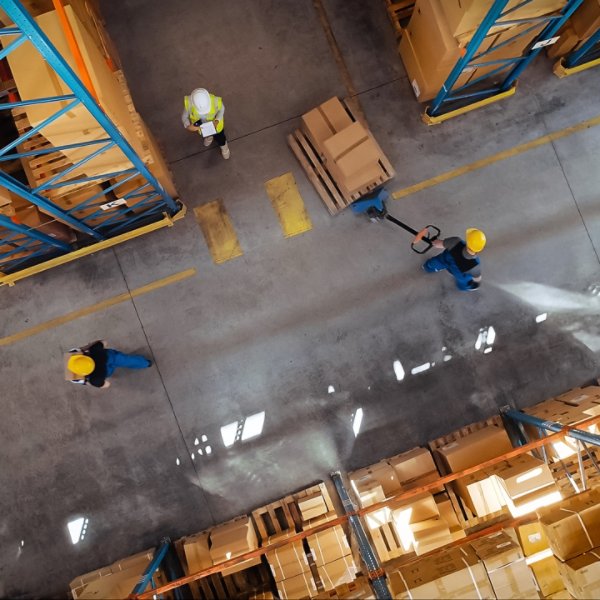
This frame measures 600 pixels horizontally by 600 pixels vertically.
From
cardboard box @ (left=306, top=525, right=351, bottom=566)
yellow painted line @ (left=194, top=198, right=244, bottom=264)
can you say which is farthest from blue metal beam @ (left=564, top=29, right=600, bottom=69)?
cardboard box @ (left=306, top=525, right=351, bottom=566)

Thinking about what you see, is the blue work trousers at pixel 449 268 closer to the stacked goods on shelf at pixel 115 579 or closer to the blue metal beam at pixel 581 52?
the blue metal beam at pixel 581 52

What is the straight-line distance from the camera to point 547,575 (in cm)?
616

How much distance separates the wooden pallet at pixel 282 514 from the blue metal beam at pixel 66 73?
499cm

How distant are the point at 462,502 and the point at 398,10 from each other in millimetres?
7468

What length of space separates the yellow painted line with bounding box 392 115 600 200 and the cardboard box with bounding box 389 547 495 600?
527 centimetres

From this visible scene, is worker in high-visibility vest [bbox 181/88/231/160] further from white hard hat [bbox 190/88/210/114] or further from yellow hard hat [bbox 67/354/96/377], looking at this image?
yellow hard hat [bbox 67/354/96/377]

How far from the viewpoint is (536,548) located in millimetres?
6230

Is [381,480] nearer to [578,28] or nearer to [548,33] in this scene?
[548,33]

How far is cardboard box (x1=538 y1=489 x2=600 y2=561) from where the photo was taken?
5793mm

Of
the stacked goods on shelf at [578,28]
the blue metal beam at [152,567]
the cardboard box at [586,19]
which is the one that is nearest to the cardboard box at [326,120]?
the stacked goods on shelf at [578,28]

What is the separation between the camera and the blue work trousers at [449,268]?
7.66 meters

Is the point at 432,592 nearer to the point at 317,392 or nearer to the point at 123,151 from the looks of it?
the point at 317,392

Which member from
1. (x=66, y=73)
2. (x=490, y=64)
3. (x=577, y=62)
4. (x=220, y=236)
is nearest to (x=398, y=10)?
(x=490, y=64)

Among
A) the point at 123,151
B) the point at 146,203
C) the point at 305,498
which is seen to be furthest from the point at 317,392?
the point at 123,151
